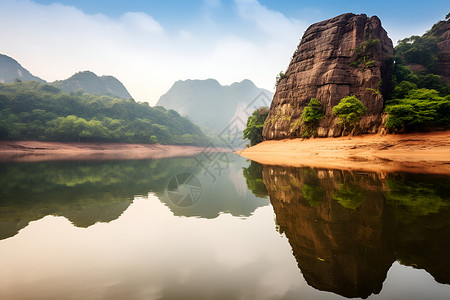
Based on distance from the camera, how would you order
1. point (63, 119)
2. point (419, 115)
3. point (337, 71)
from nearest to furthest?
point (419, 115)
point (337, 71)
point (63, 119)

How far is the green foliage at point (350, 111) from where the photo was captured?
29203mm

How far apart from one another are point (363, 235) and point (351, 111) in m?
30.7

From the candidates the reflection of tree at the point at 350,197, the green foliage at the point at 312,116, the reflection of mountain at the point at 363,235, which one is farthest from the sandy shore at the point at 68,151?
the reflection of mountain at the point at 363,235

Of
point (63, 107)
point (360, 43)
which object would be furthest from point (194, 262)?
point (63, 107)

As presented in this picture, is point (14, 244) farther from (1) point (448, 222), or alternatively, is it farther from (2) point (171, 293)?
(1) point (448, 222)

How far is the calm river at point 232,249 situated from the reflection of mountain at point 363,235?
0.02 m

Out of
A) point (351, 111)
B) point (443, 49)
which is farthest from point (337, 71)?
point (443, 49)

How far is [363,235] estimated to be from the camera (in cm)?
429

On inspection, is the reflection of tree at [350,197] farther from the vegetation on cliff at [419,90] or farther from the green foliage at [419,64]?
the green foliage at [419,64]

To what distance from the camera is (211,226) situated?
555cm

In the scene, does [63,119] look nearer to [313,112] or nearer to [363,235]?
[313,112]

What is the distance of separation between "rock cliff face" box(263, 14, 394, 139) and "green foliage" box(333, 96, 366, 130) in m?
1.43

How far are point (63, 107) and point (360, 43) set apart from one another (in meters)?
89.3

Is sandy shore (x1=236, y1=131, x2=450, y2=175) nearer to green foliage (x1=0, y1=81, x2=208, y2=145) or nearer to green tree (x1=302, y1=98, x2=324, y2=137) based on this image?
green tree (x1=302, y1=98, x2=324, y2=137)
